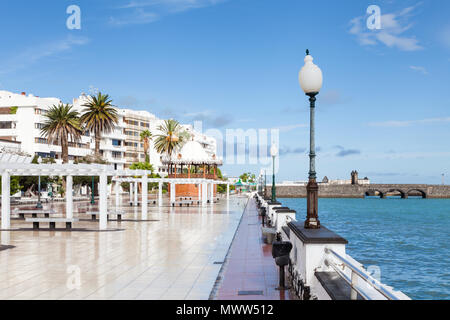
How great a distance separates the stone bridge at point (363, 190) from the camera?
504ft

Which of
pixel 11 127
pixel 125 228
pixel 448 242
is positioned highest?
pixel 11 127

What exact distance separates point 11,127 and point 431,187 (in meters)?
133

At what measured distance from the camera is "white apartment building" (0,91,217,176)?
74250mm

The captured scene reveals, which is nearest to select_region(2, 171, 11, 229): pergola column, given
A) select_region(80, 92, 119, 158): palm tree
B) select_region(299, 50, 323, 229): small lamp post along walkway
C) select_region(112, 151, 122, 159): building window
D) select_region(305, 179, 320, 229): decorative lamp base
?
select_region(299, 50, 323, 229): small lamp post along walkway

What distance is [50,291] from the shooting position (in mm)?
8805

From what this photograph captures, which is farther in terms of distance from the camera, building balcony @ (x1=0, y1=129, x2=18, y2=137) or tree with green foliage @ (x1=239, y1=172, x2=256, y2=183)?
tree with green foliage @ (x1=239, y1=172, x2=256, y2=183)

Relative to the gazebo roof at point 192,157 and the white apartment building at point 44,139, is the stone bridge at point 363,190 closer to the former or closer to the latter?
the white apartment building at point 44,139

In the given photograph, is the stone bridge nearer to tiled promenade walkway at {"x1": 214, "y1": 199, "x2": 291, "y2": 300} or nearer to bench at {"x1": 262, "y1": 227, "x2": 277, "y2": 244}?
bench at {"x1": 262, "y1": 227, "x2": 277, "y2": 244}

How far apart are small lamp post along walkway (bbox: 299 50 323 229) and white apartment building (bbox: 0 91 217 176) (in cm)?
6687

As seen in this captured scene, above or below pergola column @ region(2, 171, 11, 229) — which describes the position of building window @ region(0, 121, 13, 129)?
above

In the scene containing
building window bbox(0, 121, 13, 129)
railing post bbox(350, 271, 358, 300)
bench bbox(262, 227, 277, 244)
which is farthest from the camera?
building window bbox(0, 121, 13, 129)
